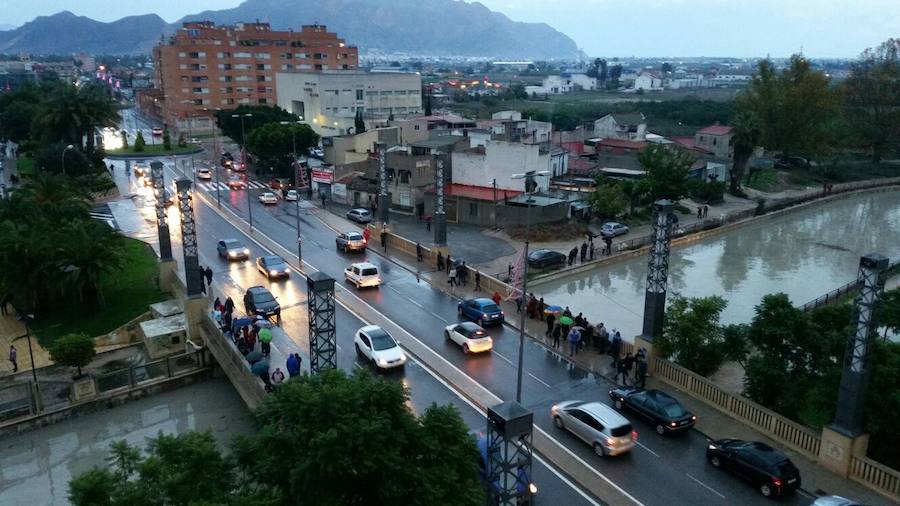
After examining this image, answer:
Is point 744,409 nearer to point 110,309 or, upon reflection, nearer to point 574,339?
point 574,339

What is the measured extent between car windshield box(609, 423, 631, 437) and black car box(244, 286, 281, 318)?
1758cm

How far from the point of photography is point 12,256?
33188 mm

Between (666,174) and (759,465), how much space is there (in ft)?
133

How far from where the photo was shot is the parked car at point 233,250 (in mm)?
41469

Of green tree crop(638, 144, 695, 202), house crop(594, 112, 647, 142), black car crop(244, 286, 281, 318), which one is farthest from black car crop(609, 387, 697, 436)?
house crop(594, 112, 647, 142)

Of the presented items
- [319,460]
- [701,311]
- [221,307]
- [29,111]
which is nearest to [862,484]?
[701,311]

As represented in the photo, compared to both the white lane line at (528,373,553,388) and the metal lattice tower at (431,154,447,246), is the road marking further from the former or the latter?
the metal lattice tower at (431,154,447,246)

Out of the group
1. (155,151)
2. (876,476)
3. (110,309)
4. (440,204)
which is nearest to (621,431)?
(876,476)

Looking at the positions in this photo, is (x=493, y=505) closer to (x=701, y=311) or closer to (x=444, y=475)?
(x=444, y=475)

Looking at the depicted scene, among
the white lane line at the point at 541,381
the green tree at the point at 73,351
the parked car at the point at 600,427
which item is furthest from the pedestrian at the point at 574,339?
the green tree at the point at 73,351

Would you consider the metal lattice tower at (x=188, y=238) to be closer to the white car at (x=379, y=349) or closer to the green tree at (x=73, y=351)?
the green tree at (x=73, y=351)

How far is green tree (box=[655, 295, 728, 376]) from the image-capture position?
2350cm

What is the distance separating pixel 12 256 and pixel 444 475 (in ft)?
101

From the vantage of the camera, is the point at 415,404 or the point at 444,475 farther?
the point at 415,404
